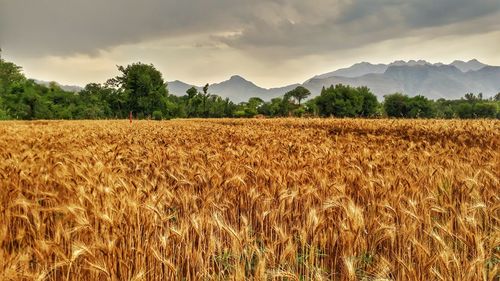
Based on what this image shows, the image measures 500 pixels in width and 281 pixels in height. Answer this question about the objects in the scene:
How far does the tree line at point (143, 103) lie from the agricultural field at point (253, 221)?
65.1 metres

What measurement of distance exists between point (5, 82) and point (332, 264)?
351ft

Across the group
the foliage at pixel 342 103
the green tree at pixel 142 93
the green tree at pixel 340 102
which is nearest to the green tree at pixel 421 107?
the foliage at pixel 342 103

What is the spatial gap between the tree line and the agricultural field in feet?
214

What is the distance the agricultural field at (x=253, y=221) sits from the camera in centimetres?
229

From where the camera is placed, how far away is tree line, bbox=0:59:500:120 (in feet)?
242

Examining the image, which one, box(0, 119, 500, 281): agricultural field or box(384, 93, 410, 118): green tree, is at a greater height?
box(384, 93, 410, 118): green tree

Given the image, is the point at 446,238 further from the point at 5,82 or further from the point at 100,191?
the point at 5,82

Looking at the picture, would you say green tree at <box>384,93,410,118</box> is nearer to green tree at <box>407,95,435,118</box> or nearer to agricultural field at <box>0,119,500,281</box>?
green tree at <box>407,95,435,118</box>

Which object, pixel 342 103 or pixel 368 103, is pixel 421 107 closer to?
pixel 368 103

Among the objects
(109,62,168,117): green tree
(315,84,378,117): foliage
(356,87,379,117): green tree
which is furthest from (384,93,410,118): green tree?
(109,62,168,117): green tree

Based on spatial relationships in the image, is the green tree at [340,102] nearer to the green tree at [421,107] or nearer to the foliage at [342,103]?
the foliage at [342,103]

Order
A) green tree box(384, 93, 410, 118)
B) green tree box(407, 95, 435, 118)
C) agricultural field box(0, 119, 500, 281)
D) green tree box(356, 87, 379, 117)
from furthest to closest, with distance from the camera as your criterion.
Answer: green tree box(356, 87, 379, 117) → green tree box(384, 93, 410, 118) → green tree box(407, 95, 435, 118) → agricultural field box(0, 119, 500, 281)

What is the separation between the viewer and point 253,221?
3.82m

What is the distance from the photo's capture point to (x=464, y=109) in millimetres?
116188
